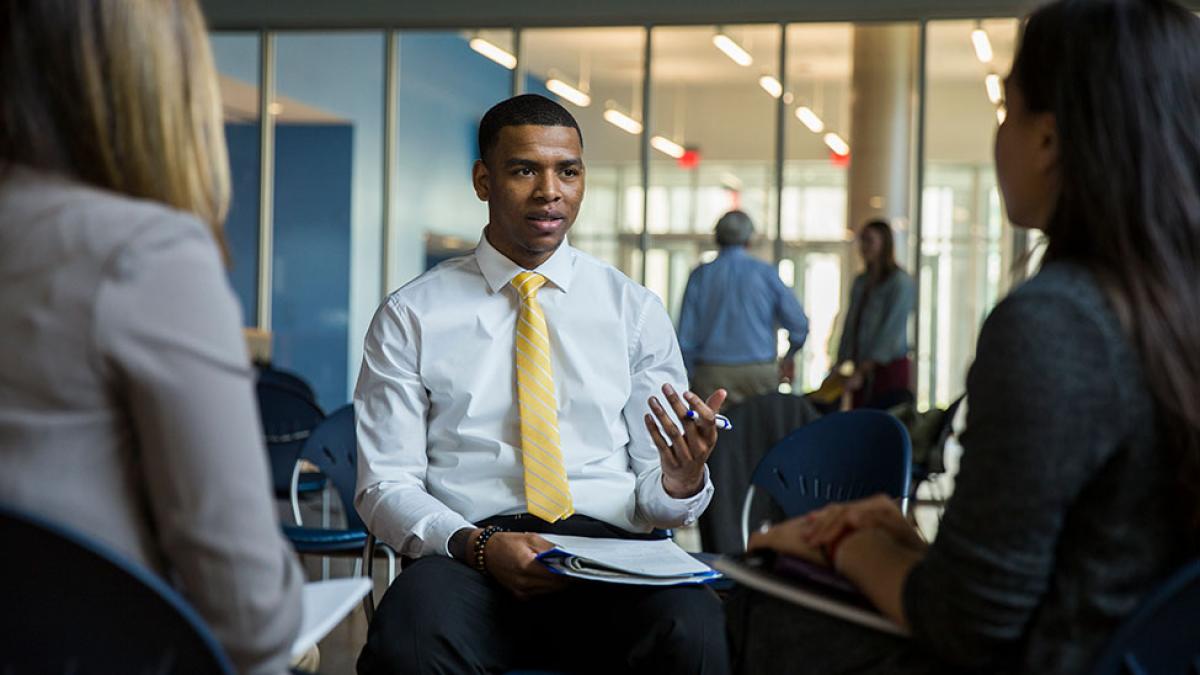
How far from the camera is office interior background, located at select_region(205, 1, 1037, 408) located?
8.48 metres

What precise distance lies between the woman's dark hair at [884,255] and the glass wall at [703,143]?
3.81ft

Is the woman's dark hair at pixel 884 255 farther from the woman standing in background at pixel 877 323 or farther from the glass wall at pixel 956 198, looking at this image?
the glass wall at pixel 956 198

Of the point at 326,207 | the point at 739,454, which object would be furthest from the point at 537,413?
the point at 326,207

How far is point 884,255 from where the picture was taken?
749cm

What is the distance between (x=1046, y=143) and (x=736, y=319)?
5.87 metres

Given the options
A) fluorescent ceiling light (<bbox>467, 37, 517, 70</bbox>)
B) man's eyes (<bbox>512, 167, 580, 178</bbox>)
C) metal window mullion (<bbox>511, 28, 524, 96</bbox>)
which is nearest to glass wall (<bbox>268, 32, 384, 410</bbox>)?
fluorescent ceiling light (<bbox>467, 37, 517, 70</bbox>)

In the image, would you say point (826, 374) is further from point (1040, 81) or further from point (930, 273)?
point (1040, 81)

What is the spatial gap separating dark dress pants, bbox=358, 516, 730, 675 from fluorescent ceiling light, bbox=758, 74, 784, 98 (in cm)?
682

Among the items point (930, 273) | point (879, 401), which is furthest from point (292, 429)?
point (930, 273)

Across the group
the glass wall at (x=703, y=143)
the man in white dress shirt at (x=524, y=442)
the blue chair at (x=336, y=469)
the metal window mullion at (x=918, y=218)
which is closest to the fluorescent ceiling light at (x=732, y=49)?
the glass wall at (x=703, y=143)

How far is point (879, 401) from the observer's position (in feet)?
21.3

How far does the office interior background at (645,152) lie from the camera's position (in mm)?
8484

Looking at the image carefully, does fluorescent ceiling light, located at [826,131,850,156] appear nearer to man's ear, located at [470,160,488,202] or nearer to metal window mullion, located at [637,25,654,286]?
metal window mullion, located at [637,25,654,286]

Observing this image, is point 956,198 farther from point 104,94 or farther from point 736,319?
point 104,94
